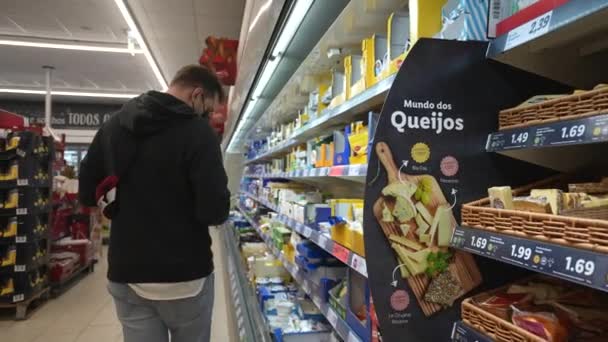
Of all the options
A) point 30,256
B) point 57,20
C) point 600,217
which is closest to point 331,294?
point 600,217

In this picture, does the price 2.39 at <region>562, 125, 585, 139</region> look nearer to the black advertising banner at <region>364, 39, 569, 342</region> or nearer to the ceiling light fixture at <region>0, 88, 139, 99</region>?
the black advertising banner at <region>364, 39, 569, 342</region>

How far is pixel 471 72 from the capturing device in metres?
1.02

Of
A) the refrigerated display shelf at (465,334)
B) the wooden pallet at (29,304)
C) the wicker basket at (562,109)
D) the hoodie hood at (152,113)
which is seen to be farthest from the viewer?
the wooden pallet at (29,304)

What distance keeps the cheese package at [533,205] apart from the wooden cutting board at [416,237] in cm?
18

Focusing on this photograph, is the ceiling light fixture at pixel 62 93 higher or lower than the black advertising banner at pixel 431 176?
higher

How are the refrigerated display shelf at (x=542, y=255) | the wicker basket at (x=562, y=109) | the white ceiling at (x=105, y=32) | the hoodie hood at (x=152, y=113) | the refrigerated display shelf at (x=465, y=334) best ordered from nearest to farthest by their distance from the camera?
the refrigerated display shelf at (x=542, y=255) < the wicker basket at (x=562, y=109) < the refrigerated display shelf at (x=465, y=334) < the hoodie hood at (x=152, y=113) < the white ceiling at (x=105, y=32)

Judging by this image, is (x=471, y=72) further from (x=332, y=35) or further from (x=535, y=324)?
(x=332, y=35)

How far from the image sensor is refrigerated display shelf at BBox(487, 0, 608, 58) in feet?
2.34

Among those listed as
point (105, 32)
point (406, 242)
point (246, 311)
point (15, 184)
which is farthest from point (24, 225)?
point (406, 242)

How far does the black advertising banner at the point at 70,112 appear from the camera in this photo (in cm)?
1296

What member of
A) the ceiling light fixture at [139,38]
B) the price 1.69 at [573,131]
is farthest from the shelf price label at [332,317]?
the ceiling light fixture at [139,38]

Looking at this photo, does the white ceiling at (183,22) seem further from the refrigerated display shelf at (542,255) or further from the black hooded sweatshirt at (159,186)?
the refrigerated display shelf at (542,255)

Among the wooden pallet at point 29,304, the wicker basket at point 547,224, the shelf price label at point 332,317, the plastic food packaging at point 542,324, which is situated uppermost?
the wicker basket at point 547,224

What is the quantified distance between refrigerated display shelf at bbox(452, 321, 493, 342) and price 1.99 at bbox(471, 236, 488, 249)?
18 centimetres
